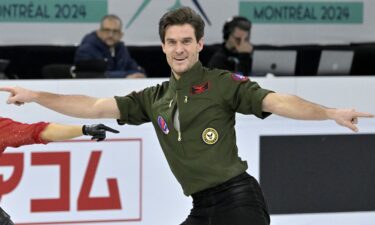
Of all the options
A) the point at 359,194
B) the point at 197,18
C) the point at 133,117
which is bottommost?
the point at 359,194

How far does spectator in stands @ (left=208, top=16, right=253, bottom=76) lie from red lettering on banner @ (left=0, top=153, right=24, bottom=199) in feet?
7.01

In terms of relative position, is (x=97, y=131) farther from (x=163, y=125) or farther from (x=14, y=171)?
(x=14, y=171)

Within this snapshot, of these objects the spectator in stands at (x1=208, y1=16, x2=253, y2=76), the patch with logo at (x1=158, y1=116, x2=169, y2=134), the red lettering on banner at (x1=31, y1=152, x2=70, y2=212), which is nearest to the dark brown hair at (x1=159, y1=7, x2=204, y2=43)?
the patch with logo at (x1=158, y1=116, x2=169, y2=134)

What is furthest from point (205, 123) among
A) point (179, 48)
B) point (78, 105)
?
point (78, 105)

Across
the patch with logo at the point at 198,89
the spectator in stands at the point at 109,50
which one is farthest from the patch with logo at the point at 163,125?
the spectator in stands at the point at 109,50

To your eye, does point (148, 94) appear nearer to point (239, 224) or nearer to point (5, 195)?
point (239, 224)

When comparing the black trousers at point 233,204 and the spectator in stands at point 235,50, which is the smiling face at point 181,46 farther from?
the spectator in stands at point 235,50

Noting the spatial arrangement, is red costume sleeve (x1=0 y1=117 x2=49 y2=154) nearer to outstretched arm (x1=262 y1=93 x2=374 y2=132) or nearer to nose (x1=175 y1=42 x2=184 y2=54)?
nose (x1=175 y1=42 x2=184 y2=54)

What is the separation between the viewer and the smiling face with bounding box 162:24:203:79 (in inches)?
175

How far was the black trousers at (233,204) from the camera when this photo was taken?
4.38 m

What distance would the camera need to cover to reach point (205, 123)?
444 centimetres

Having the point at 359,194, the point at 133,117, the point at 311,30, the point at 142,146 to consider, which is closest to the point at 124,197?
the point at 142,146

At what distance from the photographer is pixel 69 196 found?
675cm

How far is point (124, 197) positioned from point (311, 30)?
4.44 metres
